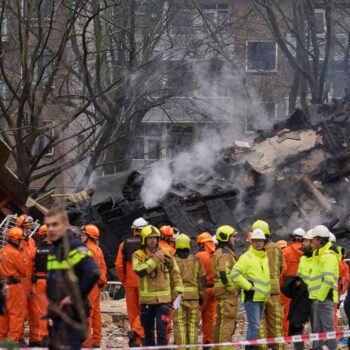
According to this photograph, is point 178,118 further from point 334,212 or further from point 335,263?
point 335,263

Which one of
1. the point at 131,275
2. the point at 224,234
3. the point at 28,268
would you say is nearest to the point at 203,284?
the point at 224,234

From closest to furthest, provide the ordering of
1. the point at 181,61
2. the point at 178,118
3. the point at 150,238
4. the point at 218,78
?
the point at 150,238
the point at 181,61
the point at 218,78
the point at 178,118

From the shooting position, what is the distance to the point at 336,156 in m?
20.5

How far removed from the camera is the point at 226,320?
12.0 metres

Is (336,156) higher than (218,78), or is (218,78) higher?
(218,78)

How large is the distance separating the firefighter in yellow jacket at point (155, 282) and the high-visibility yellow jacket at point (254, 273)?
724mm

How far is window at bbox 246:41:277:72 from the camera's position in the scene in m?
41.1

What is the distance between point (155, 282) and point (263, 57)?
31373mm

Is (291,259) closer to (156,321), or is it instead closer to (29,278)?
(156,321)

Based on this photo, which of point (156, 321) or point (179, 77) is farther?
point (179, 77)

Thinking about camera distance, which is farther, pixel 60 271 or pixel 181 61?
pixel 181 61

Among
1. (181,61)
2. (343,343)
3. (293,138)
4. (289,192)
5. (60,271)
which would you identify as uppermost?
(181,61)

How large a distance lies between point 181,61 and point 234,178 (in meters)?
6.92

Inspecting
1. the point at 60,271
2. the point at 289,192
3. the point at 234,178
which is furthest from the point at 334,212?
the point at 60,271
